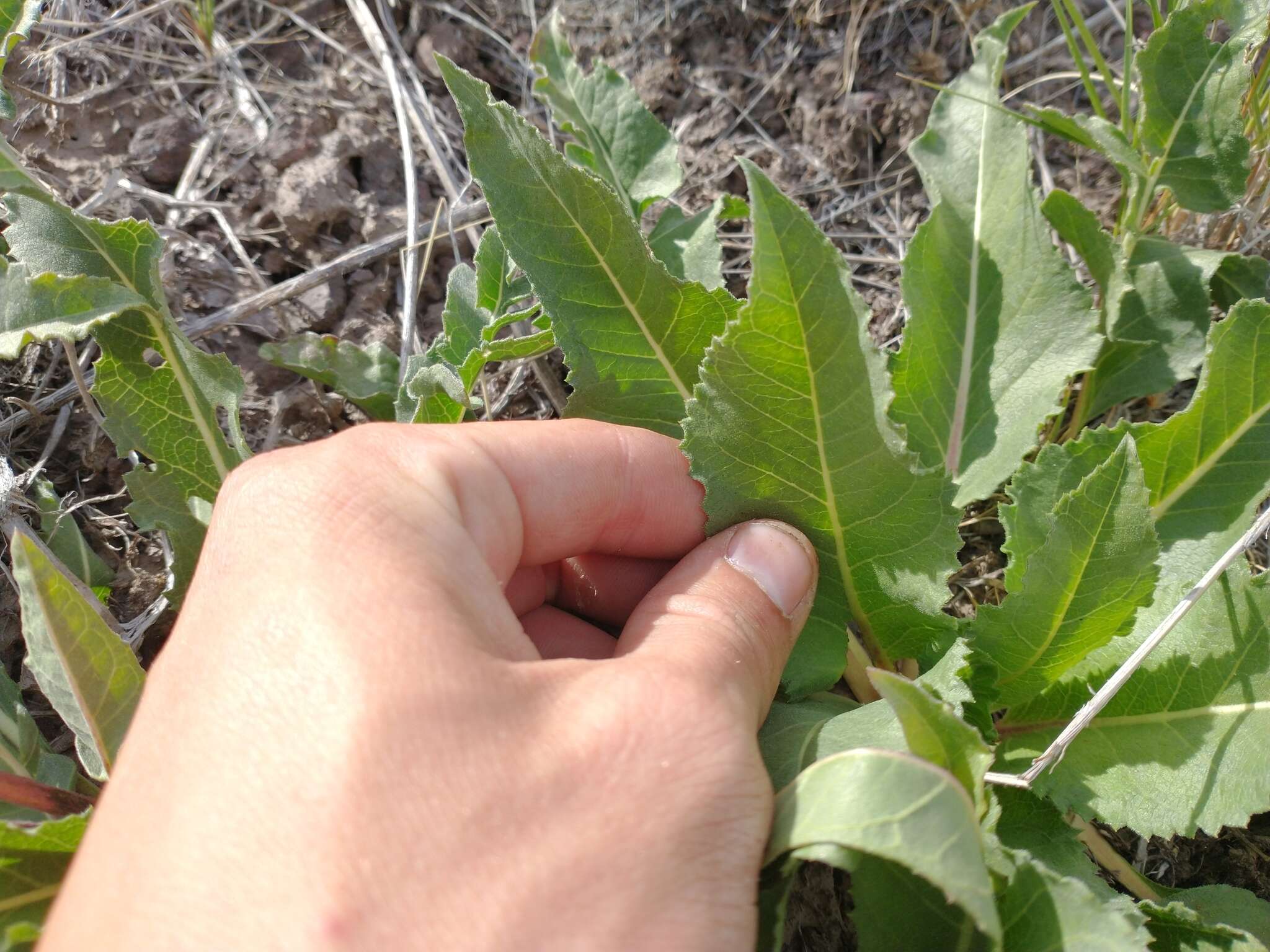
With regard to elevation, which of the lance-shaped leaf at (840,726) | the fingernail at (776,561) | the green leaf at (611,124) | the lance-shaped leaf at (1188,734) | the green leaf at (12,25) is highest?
the green leaf at (12,25)

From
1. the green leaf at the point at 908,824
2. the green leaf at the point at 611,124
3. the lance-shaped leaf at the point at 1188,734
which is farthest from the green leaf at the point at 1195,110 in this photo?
the green leaf at the point at 908,824

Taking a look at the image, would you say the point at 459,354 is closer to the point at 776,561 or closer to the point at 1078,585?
the point at 776,561

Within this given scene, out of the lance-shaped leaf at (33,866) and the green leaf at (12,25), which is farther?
the green leaf at (12,25)

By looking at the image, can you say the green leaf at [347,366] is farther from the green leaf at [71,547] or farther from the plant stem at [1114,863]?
the plant stem at [1114,863]

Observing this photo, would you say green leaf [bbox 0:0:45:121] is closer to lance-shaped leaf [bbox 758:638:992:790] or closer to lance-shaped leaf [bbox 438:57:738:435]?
lance-shaped leaf [bbox 438:57:738:435]

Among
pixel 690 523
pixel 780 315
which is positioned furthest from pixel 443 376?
pixel 780 315
